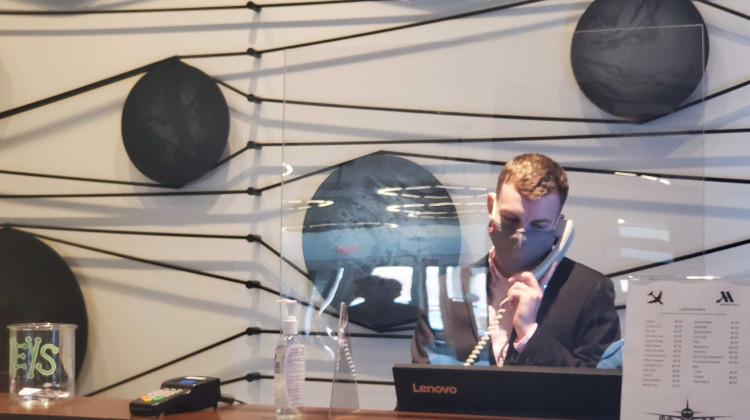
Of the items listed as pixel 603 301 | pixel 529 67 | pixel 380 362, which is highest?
pixel 529 67

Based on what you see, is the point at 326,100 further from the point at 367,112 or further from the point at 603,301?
the point at 603,301

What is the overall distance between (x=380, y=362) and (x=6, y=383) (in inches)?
60.6

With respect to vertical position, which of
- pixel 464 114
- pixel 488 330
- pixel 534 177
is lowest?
pixel 488 330

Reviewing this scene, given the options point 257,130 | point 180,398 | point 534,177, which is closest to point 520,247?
point 534,177

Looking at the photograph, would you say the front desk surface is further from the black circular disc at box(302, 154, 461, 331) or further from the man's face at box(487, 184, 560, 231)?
the man's face at box(487, 184, 560, 231)

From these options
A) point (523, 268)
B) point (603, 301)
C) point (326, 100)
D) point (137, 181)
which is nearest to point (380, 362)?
point (523, 268)

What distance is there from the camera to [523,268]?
1.66 metres

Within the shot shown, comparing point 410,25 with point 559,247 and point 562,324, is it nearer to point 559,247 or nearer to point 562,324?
Answer: point 559,247

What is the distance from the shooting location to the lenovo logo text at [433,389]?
155 cm

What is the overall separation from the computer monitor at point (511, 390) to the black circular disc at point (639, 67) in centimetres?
55

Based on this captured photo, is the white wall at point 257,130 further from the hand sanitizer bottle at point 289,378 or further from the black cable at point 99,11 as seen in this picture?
the hand sanitizer bottle at point 289,378

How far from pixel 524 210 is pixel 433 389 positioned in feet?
1.27

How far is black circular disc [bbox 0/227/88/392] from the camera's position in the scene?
283 cm

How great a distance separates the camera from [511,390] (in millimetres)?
1518
